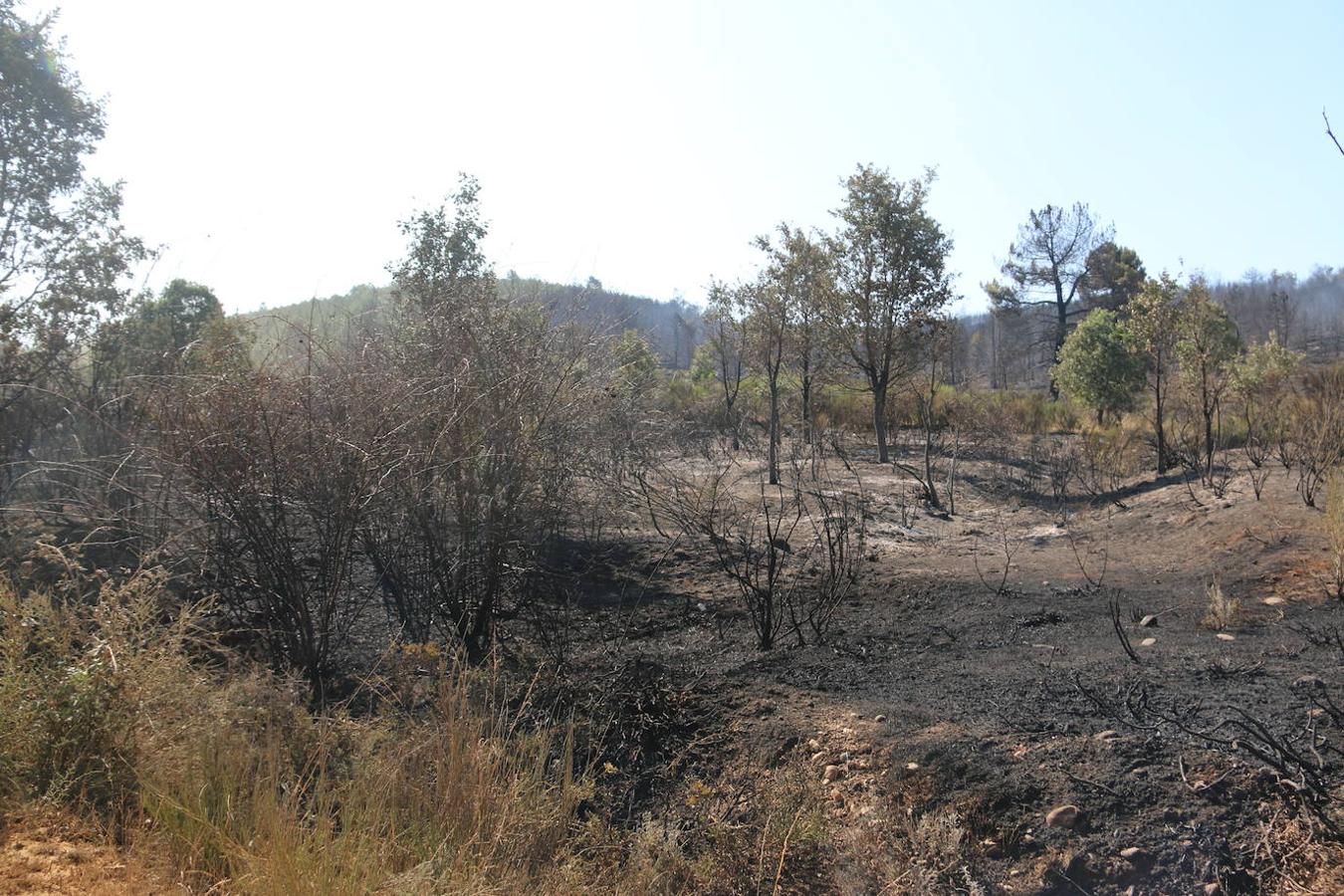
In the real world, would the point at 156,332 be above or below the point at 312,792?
above

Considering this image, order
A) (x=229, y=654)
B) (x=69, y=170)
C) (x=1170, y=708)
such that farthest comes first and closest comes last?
1. (x=69, y=170)
2. (x=229, y=654)
3. (x=1170, y=708)

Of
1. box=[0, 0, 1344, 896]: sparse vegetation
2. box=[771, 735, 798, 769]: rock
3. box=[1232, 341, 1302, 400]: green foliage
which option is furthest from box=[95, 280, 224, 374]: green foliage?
box=[1232, 341, 1302, 400]: green foliage

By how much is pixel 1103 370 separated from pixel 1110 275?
15.8 metres

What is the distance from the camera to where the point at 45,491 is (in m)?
5.79

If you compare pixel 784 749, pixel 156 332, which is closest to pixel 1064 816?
pixel 784 749

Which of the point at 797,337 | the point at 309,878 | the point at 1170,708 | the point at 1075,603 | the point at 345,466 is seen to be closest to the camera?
the point at 309,878

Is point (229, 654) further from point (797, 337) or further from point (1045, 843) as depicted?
point (797, 337)

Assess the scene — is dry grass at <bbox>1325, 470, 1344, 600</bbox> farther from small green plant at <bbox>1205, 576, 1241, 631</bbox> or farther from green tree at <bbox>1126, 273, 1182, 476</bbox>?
green tree at <bbox>1126, 273, 1182, 476</bbox>

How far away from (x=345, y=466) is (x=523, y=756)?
179 cm

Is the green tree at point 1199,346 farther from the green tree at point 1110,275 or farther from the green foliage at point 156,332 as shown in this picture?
the green tree at point 1110,275

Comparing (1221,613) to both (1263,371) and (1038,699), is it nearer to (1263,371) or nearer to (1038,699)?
(1038,699)

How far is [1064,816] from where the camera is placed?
128 inches

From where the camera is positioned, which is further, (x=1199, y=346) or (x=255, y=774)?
(x=1199, y=346)

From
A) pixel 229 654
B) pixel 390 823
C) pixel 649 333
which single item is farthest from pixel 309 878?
pixel 649 333
